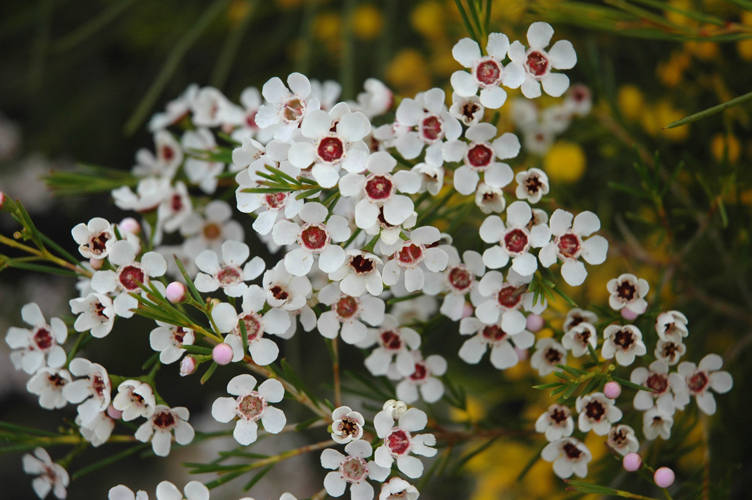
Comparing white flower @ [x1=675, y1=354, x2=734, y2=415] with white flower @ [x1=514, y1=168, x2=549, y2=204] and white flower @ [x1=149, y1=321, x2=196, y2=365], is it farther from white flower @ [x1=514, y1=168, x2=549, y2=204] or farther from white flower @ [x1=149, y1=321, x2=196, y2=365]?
white flower @ [x1=149, y1=321, x2=196, y2=365]

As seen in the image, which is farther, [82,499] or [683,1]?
[82,499]

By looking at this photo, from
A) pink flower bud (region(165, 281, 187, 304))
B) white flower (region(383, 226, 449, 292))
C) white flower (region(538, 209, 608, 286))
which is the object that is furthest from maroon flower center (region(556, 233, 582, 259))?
pink flower bud (region(165, 281, 187, 304))

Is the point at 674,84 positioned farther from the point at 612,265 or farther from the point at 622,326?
the point at 622,326

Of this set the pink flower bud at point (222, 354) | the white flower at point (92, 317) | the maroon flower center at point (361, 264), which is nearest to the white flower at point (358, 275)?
the maroon flower center at point (361, 264)

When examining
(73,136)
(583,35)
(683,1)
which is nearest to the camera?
(683,1)

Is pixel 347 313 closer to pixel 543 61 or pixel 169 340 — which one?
pixel 169 340

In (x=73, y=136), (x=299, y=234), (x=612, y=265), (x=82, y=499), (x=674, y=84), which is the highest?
(x=299, y=234)

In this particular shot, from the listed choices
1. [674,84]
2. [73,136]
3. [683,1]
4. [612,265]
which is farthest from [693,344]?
[73,136]

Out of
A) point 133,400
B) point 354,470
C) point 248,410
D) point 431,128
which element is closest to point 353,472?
point 354,470
